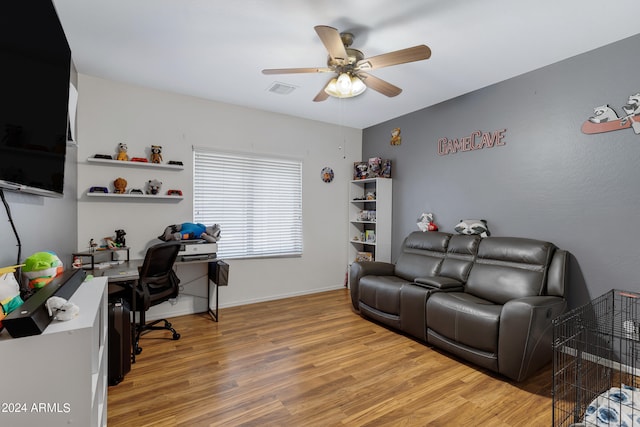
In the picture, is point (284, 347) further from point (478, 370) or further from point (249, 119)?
point (249, 119)

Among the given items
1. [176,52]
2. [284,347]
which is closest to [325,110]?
[176,52]

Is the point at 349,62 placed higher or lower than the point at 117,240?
higher

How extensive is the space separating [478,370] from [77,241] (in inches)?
156

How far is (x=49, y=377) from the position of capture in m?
0.88

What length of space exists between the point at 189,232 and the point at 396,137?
3.14 m

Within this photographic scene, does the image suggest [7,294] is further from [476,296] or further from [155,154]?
[476,296]

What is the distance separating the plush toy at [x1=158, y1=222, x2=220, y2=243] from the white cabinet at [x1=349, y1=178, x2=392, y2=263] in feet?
7.31

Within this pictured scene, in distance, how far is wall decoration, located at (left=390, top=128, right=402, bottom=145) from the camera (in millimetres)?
4408

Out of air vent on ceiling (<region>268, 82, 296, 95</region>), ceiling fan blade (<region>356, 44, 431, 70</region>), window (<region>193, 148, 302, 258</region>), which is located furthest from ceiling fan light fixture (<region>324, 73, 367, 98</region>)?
window (<region>193, 148, 302, 258</region>)

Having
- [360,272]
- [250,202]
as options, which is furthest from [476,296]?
[250,202]

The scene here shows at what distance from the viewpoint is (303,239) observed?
178 inches

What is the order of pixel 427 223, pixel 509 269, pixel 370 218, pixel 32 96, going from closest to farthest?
pixel 32 96, pixel 509 269, pixel 427 223, pixel 370 218

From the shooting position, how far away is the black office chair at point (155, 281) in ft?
8.48

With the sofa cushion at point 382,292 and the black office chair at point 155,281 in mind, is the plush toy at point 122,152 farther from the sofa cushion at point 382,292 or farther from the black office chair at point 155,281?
the sofa cushion at point 382,292
